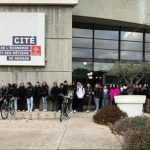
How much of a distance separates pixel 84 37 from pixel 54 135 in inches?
721

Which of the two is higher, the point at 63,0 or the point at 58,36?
the point at 63,0

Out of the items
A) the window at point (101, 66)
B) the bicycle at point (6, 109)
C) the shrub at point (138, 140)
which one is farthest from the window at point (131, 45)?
the shrub at point (138, 140)

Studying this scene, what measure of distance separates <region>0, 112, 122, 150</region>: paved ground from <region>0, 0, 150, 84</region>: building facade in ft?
22.6

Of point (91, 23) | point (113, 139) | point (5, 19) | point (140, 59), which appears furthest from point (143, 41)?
point (113, 139)

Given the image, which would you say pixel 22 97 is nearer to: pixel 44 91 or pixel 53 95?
pixel 44 91

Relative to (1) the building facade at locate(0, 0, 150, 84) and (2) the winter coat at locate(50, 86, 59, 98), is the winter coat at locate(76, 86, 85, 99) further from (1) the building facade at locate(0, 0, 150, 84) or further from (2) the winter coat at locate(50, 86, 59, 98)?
(1) the building facade at locate(0, 0, 150, 84)

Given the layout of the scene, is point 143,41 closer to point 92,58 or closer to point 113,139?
point 92,58

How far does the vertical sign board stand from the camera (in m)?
28.5

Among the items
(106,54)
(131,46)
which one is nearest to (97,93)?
(106,54)

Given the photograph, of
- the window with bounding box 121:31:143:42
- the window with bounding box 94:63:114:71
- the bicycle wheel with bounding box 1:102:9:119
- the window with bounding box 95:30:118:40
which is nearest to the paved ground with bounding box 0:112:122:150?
the bicycle wheel with bounding box 1:102:9:119

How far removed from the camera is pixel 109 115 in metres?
20.2

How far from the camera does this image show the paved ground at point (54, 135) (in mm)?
14359

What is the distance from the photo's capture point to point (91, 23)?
3438 cm

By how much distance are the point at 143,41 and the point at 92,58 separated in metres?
4.31
